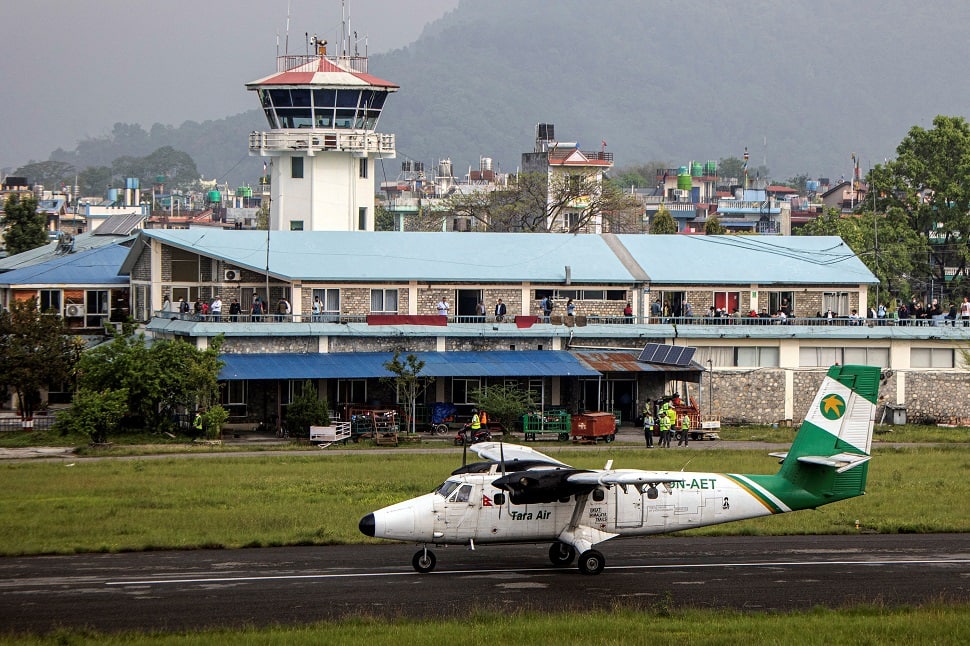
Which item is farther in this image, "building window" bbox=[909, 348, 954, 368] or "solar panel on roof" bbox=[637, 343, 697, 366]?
"building window" bbox=[909, 348, 954, 368]

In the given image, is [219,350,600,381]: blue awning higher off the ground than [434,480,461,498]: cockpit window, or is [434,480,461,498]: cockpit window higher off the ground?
[219,350,600,381]: blue awning

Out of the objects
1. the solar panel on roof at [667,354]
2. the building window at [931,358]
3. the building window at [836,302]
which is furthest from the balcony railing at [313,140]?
the building window at [931,358]

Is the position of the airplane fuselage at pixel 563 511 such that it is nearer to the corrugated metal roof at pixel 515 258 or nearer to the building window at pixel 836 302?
the corrugated metal roof at pixel 515 258

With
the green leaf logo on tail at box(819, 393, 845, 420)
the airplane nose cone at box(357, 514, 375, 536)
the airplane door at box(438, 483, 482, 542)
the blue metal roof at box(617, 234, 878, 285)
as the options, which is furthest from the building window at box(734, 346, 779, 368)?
the airplane nose cone at box(357, 514, 375, 536)

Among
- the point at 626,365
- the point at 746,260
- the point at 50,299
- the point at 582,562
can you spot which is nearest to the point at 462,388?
the point at 626,365

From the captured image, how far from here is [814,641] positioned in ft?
68.3

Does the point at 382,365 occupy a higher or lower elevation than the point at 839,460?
higher

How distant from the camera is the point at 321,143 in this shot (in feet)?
242

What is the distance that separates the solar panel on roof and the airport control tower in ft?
78.2

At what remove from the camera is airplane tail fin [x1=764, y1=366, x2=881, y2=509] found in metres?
27.3

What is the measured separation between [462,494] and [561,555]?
270 centimetres

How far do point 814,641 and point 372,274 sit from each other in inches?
1563

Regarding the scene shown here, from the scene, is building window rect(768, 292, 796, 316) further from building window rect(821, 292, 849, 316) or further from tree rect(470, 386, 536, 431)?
tree rect(470, 386, 536, 431)

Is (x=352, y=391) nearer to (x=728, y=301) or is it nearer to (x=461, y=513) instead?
(x=728, y=301)
